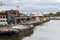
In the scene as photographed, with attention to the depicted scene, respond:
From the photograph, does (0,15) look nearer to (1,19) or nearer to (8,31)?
(1,19)

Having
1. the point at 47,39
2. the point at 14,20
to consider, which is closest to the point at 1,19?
the point at 14,20

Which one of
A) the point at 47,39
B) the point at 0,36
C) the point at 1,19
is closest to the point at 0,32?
the point at 0,36

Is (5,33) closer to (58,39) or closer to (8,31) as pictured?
(8,31)

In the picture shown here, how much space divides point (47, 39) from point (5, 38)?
564 centimetres

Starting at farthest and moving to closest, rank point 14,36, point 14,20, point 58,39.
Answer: point 14,20 → point 14,36 → point 58,39

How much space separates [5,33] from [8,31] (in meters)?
0.53

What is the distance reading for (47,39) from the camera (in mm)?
32469

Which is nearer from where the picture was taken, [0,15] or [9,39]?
[9,39]

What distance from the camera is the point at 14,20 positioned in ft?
216

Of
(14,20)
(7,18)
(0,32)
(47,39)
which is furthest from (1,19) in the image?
(47,39)

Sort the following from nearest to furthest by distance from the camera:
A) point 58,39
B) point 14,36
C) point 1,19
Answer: point 58,39 → point 14,36 → point 1,19

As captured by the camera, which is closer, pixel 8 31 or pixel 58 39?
pixel 58 39

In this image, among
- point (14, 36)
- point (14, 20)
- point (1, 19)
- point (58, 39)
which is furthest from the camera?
point (14, 20)

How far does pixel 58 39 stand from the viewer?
→ 104 feet
